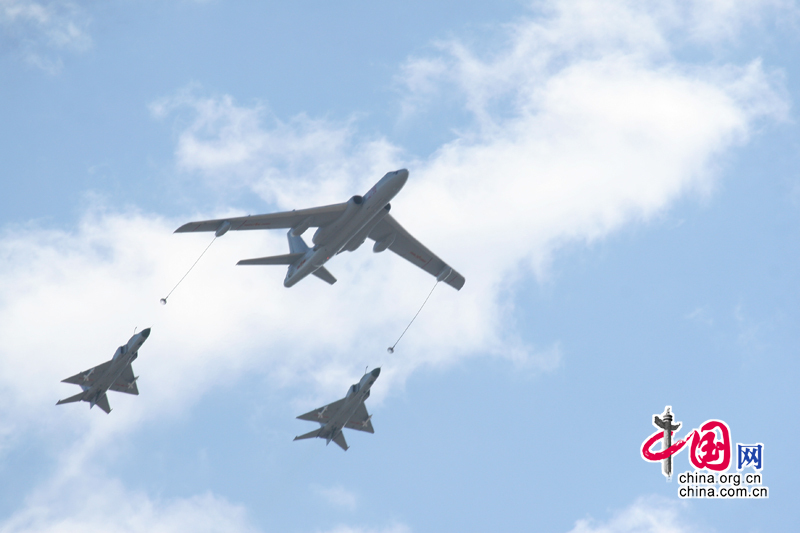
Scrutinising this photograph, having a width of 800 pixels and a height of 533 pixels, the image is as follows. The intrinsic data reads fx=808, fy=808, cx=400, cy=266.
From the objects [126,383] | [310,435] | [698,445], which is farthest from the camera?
[126,383]

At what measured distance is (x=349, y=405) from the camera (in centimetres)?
6650

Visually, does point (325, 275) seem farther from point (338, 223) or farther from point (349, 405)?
point (349, 405)

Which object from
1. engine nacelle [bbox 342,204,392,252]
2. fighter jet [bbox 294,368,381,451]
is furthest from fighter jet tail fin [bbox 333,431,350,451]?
engine nacelle [bbox 342,204,392,252]

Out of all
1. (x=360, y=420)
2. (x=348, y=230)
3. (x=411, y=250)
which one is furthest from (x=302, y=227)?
(x=360, y=420)

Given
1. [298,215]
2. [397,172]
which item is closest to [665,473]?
[397,172]

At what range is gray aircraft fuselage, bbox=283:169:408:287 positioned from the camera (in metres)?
57.1

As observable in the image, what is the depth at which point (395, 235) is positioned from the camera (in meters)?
67.4

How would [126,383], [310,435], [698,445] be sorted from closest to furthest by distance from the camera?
1. [698,445]
2. [310,435]
3. [126,383]

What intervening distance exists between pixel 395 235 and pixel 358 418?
645 inches

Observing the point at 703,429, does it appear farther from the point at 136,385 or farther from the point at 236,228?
the point at 136,385

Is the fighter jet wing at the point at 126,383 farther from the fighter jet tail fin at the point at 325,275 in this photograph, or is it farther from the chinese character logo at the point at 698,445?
→ the chinese character logo at the point at 698,445

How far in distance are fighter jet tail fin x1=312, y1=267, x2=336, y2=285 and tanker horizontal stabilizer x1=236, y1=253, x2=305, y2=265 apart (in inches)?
98.1

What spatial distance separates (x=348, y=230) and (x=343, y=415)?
54.3 ft

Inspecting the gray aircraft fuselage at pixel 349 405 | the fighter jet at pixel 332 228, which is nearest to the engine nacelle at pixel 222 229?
the fighter jet at pixel 332 228
